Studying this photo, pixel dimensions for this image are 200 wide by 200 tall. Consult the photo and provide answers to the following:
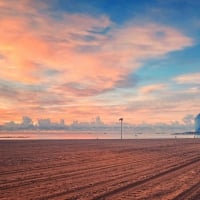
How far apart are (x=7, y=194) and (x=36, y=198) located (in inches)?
59.8

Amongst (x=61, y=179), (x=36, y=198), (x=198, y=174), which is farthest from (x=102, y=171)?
(x=36, y=198)

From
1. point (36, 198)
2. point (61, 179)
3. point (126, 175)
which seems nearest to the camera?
point (36, 198)

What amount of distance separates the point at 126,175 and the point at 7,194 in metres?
7.96

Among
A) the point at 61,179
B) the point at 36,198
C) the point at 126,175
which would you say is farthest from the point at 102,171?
the point at 36,198

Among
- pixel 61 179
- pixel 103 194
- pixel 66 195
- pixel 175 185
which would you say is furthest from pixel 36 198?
pixel 175 185

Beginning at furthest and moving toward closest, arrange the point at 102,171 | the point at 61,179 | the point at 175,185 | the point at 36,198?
the point at 102,171 → the point at 61,179 → the point at 175,185 → the point at 36,198

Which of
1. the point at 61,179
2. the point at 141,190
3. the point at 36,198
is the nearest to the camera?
the point at 36,198

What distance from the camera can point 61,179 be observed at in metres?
18.5

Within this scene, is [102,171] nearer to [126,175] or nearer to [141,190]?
[126,175]

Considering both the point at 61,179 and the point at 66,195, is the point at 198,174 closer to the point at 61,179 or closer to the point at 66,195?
the point at 61,179

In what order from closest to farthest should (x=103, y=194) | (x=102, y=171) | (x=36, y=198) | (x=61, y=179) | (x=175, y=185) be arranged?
1. (x=36, y=198)
2. (x=103, y=194)
3. (x=175, y=185)
4. (x=61, y=179)
5. (x=102, y=171)

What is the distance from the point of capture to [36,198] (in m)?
13.3

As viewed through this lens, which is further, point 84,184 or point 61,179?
point 61,179

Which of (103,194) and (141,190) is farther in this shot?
(141,190)
